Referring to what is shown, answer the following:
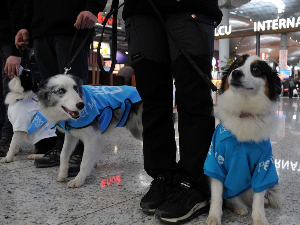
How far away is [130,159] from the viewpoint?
254 centimetres

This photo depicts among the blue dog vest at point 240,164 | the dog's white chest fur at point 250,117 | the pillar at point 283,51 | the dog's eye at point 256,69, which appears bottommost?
the blue dog vest at point 240,164

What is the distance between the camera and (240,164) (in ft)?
4.08

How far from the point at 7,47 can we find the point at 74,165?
151cm

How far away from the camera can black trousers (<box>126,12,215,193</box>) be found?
1403mm

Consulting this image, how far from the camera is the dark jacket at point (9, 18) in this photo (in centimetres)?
265

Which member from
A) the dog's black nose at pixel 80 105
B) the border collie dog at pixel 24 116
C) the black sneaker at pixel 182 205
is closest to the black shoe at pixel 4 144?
the border collie dog at pixel 24 116

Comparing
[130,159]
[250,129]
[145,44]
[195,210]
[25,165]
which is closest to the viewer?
[250,129]

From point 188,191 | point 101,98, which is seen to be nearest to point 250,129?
point 188,191

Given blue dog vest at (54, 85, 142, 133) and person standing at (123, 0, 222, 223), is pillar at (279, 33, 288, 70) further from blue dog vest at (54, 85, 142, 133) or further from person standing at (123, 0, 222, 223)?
person standing at (123, 0, 222, 223)

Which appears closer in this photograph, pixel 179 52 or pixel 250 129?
pixel 250 129

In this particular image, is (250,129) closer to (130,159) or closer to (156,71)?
(156,71)

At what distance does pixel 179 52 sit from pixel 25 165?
66.4 inches

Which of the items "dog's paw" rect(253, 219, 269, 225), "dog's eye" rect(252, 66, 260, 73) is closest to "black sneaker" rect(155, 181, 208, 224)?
"dog's paw" rect(253, 219, 269, 225)

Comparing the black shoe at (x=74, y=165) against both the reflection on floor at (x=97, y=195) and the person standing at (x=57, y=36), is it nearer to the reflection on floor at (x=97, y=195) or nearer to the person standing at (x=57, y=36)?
the person standing at (x=57, y=36)
